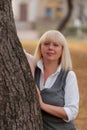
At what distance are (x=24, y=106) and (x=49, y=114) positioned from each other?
227 mm

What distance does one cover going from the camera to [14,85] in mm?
4297

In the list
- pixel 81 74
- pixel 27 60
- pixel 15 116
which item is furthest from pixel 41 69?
pixel 81 74

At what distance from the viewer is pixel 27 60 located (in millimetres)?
4449

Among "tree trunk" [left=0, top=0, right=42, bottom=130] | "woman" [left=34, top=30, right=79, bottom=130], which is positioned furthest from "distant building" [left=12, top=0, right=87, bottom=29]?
"tree trunk" [left=0, top=0, right=42, bottom=130]

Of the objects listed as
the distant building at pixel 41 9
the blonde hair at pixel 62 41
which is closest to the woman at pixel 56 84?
the blonde hair at pixel 62 41

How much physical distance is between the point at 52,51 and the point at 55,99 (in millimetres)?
409

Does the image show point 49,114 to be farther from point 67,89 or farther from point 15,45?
point 15,45

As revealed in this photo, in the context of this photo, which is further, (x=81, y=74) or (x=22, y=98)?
(x=81, y=74)

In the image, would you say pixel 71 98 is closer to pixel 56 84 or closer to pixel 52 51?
pixel 56 84

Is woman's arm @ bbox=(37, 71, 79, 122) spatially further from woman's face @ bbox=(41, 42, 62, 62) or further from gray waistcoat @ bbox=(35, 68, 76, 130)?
woman's face @ bbox=(41, 42, 62, 62)

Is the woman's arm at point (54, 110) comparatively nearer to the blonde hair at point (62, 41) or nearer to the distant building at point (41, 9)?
the blonde hair at point (62, 41)

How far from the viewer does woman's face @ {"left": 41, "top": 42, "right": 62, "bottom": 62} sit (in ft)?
14.6

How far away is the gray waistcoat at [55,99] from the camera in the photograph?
4.39m

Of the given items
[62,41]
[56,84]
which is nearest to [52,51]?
[62,41]
